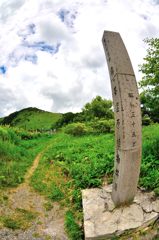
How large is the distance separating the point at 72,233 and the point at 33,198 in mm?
2817

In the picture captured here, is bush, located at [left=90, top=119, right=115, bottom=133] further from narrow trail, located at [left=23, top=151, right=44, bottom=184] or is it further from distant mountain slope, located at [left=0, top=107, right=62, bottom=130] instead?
distant mountain slope, located at [left=0, top=107, right=62, bottom=130]

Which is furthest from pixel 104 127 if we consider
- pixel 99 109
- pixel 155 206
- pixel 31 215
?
pixel 155 206

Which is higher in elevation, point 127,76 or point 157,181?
point 127,76

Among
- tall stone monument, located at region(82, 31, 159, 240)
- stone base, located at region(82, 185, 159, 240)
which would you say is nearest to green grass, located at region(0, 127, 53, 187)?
stone base, located at region(82, 185, 159, 240)

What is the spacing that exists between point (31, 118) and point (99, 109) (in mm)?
21409

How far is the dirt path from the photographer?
757cm

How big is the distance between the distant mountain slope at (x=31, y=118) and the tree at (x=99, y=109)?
47.9 ft

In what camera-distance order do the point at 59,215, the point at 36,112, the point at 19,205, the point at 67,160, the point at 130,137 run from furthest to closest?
1. the point at 36,112
2. the point at 67,160
3. the point at 19,205
4. the point at 59,215
5. the point at 130,137

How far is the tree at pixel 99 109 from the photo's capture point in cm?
3209

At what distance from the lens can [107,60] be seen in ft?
26.3

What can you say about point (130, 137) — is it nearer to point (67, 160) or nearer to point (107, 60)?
point (107, 60)

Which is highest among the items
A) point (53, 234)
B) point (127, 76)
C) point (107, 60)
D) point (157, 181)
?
point (107, 60)

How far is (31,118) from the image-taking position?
5116 cm

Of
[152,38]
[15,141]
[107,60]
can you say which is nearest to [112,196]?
[107,60]
